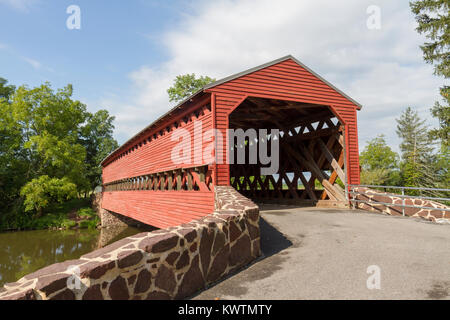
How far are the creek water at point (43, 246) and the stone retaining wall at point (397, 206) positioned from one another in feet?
46.6

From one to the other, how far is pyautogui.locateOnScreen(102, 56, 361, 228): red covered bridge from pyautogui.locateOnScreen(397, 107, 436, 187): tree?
18.3m

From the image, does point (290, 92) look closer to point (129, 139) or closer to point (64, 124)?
point (129, 139)

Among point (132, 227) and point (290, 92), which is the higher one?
point (290, 92)

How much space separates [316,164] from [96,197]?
26351mm

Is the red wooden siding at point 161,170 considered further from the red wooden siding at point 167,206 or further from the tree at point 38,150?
the tree at point 38,150

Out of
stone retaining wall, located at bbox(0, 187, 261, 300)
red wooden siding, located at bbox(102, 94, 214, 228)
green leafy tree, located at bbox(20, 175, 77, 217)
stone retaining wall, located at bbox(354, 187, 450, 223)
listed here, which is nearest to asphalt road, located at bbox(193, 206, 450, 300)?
stone retaining wall, located at bbox(0, 187, 261, 300)

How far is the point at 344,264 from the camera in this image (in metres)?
4.29

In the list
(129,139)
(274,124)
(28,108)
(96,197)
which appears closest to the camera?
(274,124)

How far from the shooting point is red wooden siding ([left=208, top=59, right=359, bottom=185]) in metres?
8.87

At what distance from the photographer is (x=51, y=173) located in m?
27.6

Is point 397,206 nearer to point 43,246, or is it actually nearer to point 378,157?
point 43,246

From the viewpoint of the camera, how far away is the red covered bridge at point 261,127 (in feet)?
29.7

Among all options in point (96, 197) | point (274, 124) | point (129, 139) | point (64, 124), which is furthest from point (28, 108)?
point (274, 124)

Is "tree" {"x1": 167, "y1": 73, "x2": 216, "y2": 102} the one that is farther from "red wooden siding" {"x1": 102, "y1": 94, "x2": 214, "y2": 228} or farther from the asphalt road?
the asphalt road
